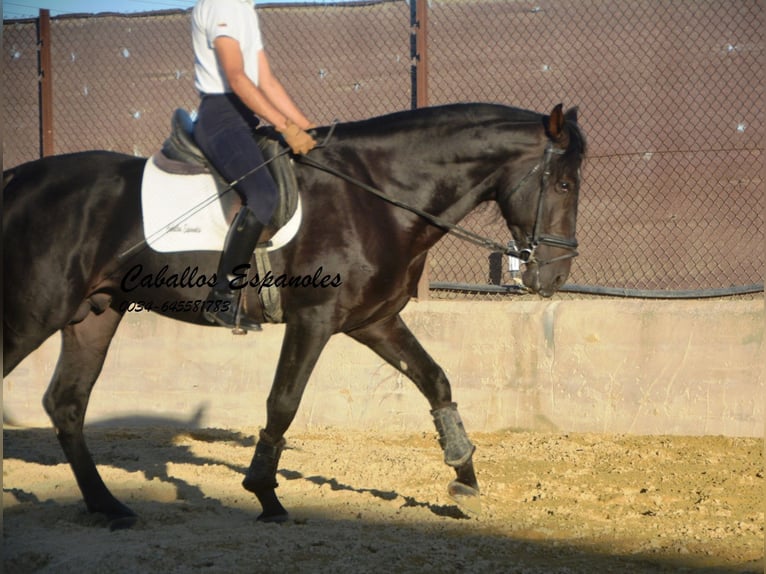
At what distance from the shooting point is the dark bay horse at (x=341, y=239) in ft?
17.8

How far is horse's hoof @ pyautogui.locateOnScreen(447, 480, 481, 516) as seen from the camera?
5.56 meters

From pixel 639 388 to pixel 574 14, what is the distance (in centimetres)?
359

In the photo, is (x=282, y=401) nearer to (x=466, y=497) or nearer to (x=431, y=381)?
(x=431, y=381)

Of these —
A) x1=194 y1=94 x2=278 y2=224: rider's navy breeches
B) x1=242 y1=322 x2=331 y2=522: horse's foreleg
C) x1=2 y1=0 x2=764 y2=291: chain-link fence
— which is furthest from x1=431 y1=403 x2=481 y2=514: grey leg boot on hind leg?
x1=2 y1=0 x2=764 y2=291: chain-link fence

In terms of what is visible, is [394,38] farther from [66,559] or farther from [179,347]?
[66,559]

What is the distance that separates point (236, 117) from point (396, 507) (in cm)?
249

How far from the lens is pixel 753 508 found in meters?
5.70

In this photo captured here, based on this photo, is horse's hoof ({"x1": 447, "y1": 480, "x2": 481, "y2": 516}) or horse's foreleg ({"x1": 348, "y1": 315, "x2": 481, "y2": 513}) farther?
horse's foreleg ({"x1": 348, "y1": 315, "x2": 481, "y2": 513})

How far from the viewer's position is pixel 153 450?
7645 millimetres

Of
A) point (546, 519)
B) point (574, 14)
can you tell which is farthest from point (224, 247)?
point (574, 14)

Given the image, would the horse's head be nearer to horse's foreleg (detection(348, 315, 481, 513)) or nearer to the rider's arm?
horse's foreleg (detection(348, 315, 481, 513))

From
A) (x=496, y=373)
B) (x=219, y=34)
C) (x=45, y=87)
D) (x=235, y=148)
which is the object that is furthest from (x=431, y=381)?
(x=45, y=87)

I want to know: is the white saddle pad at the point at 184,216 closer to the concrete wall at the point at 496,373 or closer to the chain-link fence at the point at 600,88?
the concrete wall at the point at 496,373

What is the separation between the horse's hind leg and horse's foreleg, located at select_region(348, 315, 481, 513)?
1.67 metres
